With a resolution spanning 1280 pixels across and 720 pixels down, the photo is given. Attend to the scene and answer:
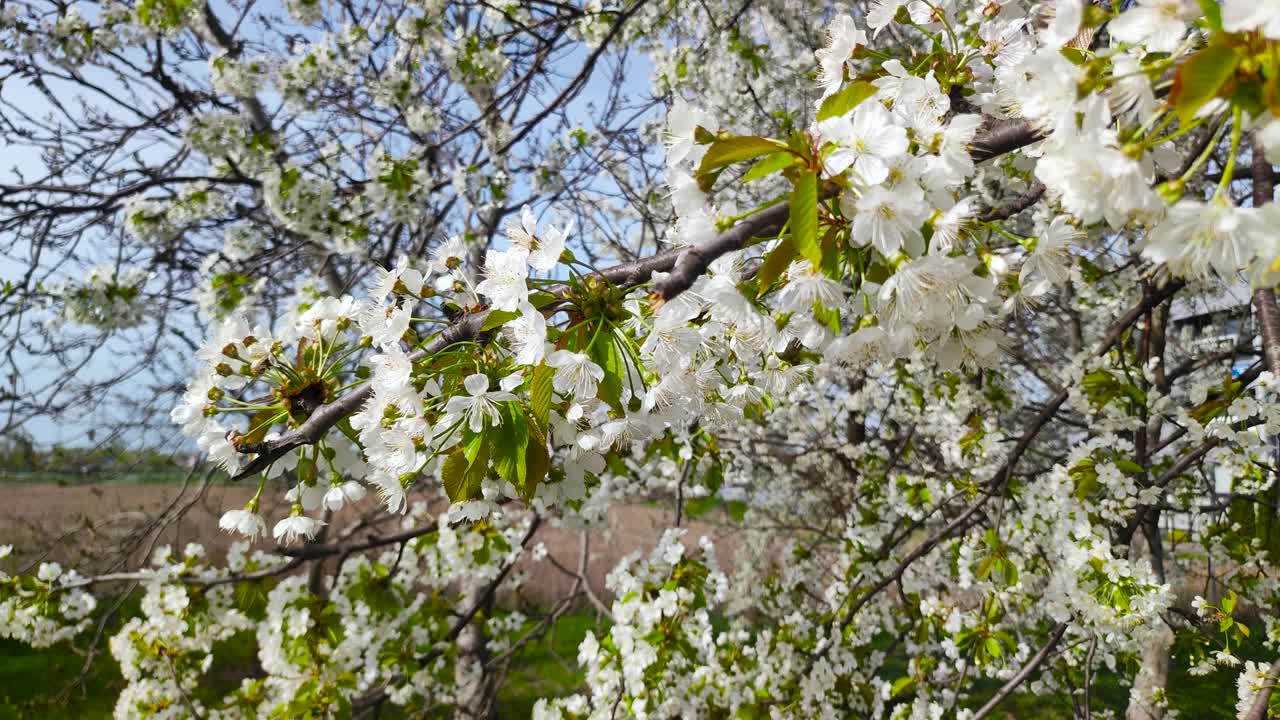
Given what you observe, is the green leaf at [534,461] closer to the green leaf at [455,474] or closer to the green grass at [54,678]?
the green leaf at [455,474]

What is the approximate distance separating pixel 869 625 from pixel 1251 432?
2.19 metres

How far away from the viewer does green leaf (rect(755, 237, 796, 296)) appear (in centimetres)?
81

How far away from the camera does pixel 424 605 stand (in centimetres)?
337

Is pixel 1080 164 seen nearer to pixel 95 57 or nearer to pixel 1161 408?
pixel 1161 408

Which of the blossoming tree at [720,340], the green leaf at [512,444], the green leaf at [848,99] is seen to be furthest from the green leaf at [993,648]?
the green leaf at [848,99]

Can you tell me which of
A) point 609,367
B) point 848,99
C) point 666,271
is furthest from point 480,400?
point 848,99

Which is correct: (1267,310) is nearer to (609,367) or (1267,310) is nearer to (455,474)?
(609,367)

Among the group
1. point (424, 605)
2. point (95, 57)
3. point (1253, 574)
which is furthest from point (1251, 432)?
point (95, 57)

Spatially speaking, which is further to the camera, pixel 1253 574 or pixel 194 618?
pixel 194 618

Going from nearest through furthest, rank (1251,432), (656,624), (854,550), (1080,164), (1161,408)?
(1080,164) < (1251,432) < (656,624) < (1161,408) < (854,550)

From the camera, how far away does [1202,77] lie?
0.54m

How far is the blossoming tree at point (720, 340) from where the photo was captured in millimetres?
775

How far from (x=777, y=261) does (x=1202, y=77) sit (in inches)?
16.2

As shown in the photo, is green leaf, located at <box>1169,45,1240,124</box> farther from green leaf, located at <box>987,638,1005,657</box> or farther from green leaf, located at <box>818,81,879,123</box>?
green leaf, located at <box>987,638,1005,657</box>
